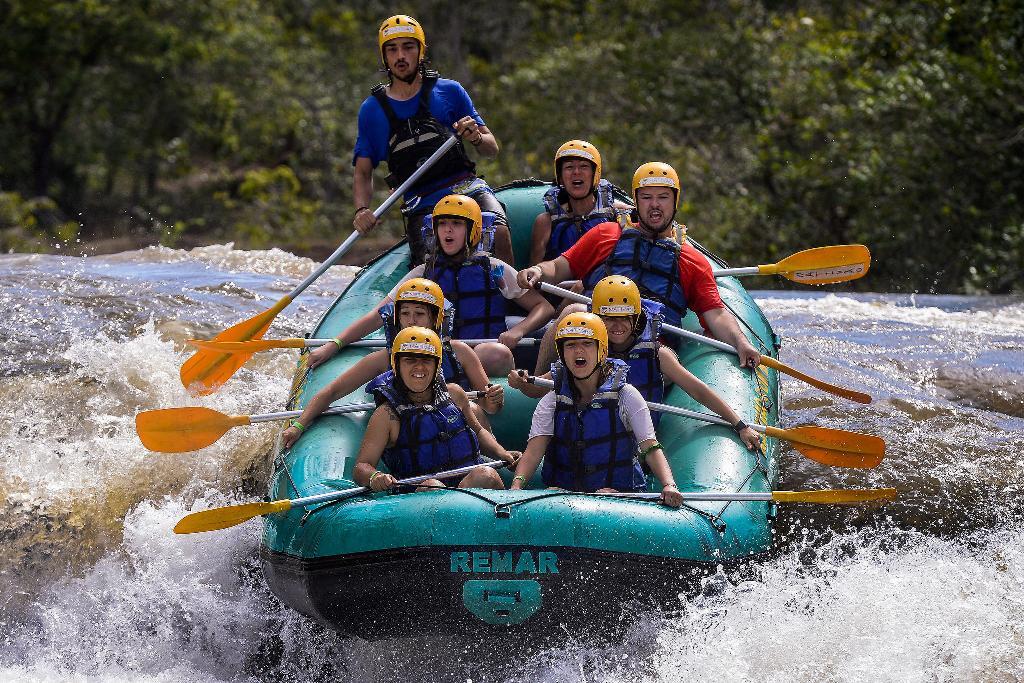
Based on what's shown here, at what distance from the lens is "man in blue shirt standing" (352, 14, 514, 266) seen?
277 inches

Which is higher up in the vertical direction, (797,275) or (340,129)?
(340,129)

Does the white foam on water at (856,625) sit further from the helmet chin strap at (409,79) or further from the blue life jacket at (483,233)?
the helmet chin strap at (409,79)

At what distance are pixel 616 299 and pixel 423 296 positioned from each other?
0.78 metres

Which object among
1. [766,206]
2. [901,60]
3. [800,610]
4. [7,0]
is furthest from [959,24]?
[7,0]

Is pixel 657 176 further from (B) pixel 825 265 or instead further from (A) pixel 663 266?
(B) pixel 825 265

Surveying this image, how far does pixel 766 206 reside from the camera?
1292 centimetres

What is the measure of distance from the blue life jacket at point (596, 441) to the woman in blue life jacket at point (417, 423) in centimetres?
30

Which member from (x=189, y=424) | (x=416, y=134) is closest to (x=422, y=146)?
(x=416, y=134)

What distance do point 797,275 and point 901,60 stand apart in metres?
5.74

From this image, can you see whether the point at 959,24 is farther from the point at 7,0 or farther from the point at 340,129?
Answer: the point at 7,0

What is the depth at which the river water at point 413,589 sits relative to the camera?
539cm

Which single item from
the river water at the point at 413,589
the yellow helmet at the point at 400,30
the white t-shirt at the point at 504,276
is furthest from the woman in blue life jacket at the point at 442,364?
the yellow helmet at the point at 400,30

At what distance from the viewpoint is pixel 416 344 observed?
554cm

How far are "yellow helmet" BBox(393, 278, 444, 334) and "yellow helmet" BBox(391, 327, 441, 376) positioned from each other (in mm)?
290
